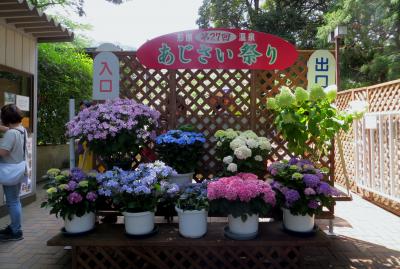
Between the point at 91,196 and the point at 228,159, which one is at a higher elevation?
the point at 228,159

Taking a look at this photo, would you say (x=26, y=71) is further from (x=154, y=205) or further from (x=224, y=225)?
(x=224, y=225)

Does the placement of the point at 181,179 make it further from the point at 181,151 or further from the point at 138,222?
the point at 138,222

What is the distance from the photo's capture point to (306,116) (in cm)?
308

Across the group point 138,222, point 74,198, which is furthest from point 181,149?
point 74,198

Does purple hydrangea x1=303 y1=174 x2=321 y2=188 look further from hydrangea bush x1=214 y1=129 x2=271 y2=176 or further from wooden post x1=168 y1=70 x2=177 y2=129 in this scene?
wooden post x1=168 y1=70 x2=177 y2=129

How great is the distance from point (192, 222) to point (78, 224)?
953 mm

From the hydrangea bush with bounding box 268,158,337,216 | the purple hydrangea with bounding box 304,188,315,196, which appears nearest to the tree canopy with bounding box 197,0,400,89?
the hydrangea bush with bounding box 268,158,337,216

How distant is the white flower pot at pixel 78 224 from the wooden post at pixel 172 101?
51.4 inches

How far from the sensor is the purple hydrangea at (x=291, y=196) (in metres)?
2.50

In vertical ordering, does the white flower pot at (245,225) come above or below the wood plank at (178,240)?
above

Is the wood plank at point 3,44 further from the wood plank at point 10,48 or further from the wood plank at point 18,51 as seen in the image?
the wood plank at point 18,51

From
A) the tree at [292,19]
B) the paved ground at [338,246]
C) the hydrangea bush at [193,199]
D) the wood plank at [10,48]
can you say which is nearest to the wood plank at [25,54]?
the wood plank at [10,48]

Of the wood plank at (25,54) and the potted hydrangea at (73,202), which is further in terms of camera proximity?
the wood plank at (25,54)

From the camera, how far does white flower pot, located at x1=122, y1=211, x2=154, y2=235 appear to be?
2.51 m
